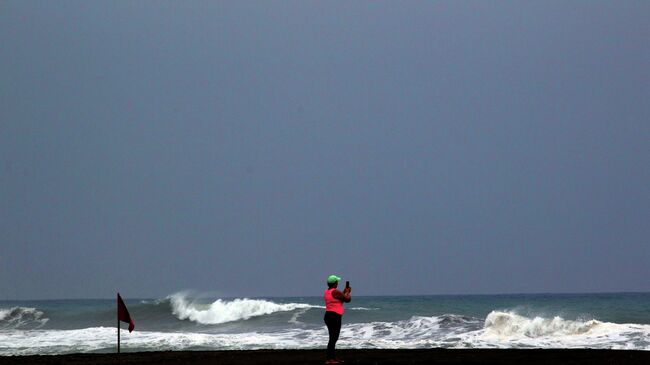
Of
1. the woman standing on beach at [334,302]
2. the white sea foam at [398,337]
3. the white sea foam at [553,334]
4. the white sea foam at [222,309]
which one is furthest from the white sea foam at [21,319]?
the woman standing on beach at [334,302]

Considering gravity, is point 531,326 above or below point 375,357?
above

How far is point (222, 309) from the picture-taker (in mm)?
46125

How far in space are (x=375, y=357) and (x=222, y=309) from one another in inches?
1123

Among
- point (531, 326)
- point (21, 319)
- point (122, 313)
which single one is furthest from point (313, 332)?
point (21, 319)

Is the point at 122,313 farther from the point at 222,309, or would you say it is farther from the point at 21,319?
the point at 21,319

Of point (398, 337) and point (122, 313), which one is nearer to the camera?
point (122, 313)

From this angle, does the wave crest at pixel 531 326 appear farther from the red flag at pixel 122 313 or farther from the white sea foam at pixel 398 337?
the red flag at pixel 122 313

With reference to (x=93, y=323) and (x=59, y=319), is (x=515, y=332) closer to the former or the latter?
(x=93, y=323)

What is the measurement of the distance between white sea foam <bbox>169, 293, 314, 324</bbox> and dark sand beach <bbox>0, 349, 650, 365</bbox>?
75.7 feet

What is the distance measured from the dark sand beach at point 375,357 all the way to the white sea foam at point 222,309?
23.1m

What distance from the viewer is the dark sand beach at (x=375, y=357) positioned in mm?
17109

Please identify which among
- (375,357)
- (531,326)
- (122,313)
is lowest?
(375,357)

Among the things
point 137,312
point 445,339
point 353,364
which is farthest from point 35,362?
point 137,312

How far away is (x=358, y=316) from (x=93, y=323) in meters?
14.0
